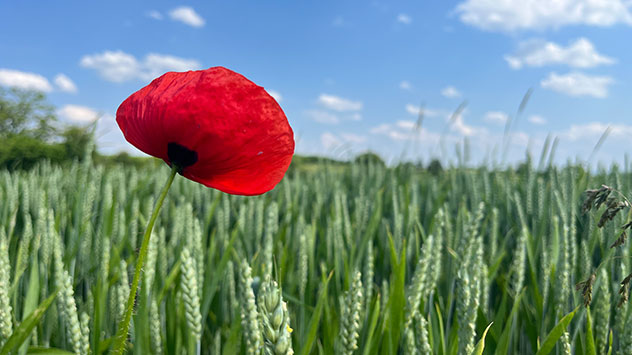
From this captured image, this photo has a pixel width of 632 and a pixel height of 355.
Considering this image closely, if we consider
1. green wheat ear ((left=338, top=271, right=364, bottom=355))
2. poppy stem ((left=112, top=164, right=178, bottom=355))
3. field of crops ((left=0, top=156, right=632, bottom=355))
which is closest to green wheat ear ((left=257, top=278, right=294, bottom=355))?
field of crops ((left=0, top=156, right=632, bottom=355))

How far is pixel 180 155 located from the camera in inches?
16.0

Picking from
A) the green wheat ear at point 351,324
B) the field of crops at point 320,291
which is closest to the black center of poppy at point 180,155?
the field of crops at point 320,291

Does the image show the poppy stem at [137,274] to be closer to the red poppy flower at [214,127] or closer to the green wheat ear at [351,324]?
the red poppy flower at [214,127]

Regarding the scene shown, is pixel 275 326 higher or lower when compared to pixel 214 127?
lower

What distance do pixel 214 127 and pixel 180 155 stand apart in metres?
0.04

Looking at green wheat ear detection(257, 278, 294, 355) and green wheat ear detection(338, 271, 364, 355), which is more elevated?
green wheat ear detection(257, 278, 294, 355)

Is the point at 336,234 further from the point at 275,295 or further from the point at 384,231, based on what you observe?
the point at 275,295

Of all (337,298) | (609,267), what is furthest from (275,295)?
(609,267)

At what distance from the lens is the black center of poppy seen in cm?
40

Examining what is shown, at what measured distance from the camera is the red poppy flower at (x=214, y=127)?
381 mm

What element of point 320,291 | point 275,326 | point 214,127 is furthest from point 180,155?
point 320,291

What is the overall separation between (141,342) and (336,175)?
2.43 m

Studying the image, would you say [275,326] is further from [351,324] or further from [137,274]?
[351,324]

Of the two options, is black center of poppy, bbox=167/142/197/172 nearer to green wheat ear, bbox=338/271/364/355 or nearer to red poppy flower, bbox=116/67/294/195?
Answer: red poppy flower, bbox=116/67/294/195
